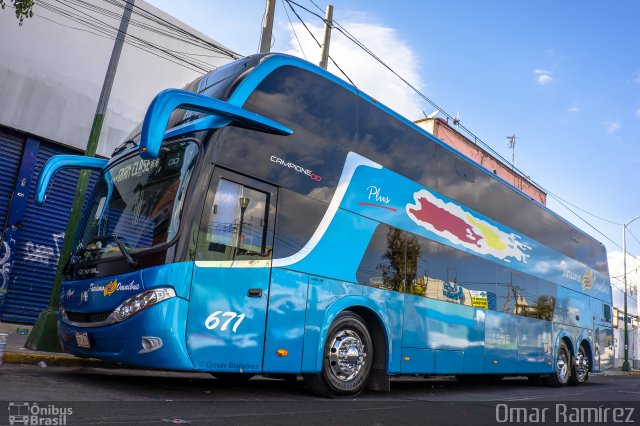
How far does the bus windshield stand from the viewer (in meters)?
5.72

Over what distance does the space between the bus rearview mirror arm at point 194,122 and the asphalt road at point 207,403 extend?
2259mm

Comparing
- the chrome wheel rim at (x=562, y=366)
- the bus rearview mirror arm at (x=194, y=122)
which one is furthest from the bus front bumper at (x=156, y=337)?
the chrome wheel rim at (x=562, y=366)

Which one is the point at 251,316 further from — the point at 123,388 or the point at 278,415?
the point at 123,388

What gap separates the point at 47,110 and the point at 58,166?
5.59m

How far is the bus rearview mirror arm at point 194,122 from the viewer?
5.11 meters

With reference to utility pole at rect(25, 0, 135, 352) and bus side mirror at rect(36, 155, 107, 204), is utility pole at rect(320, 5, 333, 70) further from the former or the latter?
bus side mirror at rect(36, 155, 107, 204)

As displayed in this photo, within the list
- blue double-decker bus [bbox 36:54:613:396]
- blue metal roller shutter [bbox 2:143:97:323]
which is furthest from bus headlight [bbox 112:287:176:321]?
blue metal roller shutter [bbox 2:143:97:323]

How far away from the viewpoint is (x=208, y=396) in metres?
6.15

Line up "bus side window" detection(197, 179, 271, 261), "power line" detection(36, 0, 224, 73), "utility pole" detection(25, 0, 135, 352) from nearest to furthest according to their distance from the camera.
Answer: "bus side window" detection(197, 179, 271, 261), "utility pole" detection(25, 0, 135, 352), "power line" detection(36, 0, 224, 73)

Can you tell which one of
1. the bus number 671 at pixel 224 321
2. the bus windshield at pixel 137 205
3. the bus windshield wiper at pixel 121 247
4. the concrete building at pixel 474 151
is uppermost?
the concrete building at pixel 474 151

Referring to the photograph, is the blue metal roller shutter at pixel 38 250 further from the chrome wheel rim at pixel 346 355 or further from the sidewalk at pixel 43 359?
the chrome wheel rim at pixel 346 355

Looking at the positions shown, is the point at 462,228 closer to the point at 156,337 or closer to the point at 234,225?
the point at 234,225

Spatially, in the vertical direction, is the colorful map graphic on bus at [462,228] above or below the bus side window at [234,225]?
above

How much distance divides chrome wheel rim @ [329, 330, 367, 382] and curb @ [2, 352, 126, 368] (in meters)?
3.69
